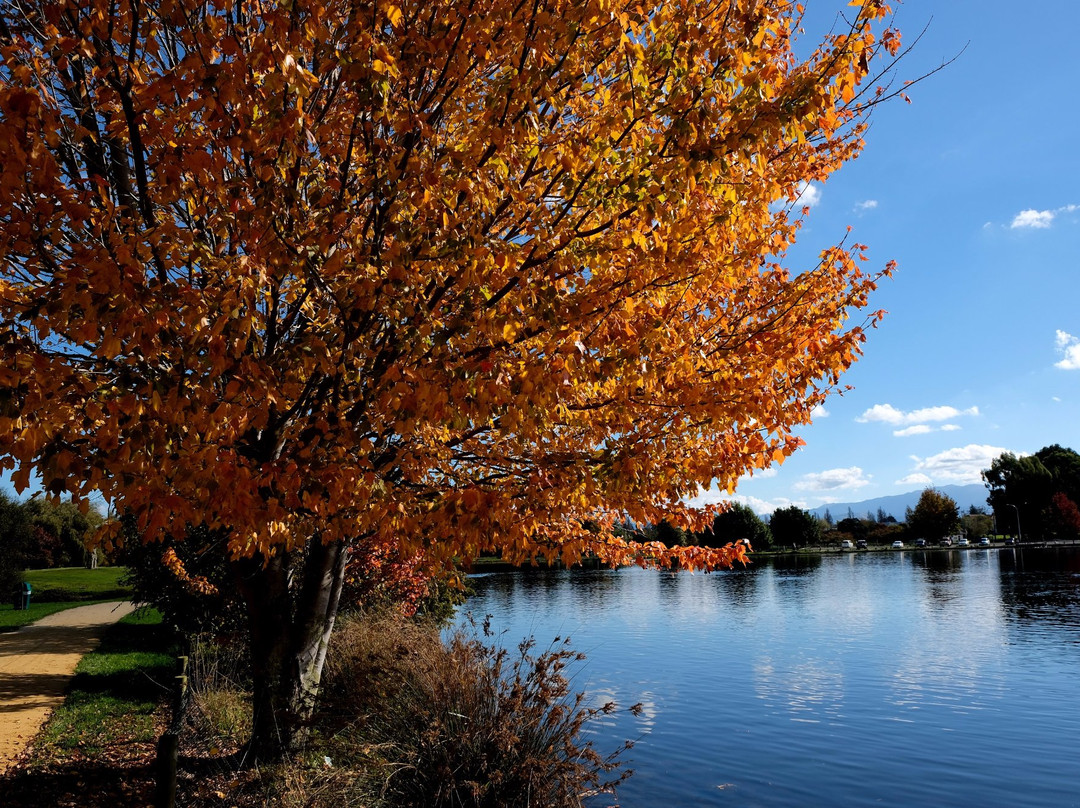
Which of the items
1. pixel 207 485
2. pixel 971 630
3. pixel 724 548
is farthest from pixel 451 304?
pixel 971 630

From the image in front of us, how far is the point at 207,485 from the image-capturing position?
170 inches

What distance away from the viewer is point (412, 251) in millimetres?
4688

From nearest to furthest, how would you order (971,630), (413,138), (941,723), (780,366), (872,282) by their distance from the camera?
(413,138)
(780,366)
(872,282)
(941,723)
(971,630)

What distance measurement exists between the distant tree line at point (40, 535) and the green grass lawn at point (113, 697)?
2908 mm

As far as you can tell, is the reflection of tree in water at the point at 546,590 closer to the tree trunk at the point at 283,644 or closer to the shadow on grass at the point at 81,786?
the shadow on grass at the point at 81,786

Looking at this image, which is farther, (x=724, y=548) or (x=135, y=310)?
(x=724, y=548)

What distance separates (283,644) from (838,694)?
14.3 meters

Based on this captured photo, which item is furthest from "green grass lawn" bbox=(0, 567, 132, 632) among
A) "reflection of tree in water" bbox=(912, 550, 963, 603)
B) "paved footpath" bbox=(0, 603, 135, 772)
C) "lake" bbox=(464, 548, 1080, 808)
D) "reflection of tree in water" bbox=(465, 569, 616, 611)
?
"reflection of tree in water" bbox=(912, 550, 963, 603)

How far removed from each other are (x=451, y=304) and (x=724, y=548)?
4.36 m

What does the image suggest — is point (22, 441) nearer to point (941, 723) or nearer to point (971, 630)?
point (941, 723)

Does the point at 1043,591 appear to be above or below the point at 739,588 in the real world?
above

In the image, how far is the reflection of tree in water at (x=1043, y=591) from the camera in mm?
27922

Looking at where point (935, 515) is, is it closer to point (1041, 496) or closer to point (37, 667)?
point (1041, 496)

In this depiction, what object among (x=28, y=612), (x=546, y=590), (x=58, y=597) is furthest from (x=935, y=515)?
(x=28, y=612)
